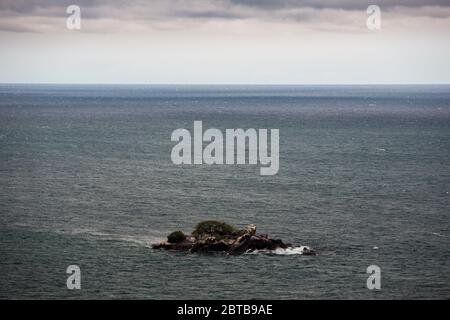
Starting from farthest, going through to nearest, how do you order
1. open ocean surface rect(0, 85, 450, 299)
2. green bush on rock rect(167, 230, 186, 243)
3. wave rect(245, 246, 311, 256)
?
green bush on rock rect(167, 230, 186, 243), wave rect(245, 246, 311, 256), open ocean surface rect(0, 85, 450, 299)

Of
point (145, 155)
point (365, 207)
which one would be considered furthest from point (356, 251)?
point (145, 155)

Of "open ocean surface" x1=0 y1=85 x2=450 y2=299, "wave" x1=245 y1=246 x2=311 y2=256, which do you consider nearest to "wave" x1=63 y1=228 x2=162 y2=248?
"open ocean surface" x1=0 y1=85 x2=450 y2=299

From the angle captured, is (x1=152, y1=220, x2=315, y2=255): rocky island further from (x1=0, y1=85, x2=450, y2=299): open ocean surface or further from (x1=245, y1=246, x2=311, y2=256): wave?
(x1=0, y1=85, x2=450, y2=299): open ocean surface

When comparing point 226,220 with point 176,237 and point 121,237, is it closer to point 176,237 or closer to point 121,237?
point 176,237

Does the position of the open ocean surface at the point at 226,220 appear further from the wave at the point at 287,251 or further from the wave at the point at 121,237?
the wave at the point at 287,251

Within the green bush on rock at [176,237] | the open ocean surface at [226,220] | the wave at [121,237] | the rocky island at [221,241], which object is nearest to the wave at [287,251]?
the rocky island at [221,241]

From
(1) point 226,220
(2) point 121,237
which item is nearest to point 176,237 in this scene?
(2) point 121,237
